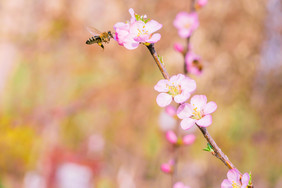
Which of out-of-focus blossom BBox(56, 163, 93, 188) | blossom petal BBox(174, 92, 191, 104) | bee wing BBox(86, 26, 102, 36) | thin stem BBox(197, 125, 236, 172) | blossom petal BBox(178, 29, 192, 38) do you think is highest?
out-of-focus blossom BBox(56, 163, 93, 188)

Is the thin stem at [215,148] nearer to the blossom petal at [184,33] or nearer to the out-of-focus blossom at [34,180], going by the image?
the blossom petal at [184,33]

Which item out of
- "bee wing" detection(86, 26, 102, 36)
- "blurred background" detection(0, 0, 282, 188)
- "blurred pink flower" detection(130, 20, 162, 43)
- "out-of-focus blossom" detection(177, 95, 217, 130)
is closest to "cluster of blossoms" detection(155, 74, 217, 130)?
"out-of-focus blossom" detection(177, 95, 217, 130)

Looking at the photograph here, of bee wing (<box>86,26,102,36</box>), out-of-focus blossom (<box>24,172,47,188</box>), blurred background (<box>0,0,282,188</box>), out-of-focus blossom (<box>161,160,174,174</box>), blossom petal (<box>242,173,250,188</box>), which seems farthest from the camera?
blurred background (<box>0,0,282,188</box>)

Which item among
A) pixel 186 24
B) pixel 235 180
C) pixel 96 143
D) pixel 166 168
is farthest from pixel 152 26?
pixel 96 143

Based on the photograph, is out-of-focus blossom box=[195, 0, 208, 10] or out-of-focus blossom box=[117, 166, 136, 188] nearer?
out-of-focus blossom box=[195, 0, 208, 10]

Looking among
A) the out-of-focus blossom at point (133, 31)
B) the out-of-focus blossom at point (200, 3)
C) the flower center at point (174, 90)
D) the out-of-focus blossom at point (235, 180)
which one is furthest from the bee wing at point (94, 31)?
the out-of-focus blossom at point (200, 3)

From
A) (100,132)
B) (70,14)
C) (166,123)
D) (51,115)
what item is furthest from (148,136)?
(70,14)

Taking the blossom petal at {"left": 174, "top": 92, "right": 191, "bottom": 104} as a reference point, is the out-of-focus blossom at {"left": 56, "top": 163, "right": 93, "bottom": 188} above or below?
above

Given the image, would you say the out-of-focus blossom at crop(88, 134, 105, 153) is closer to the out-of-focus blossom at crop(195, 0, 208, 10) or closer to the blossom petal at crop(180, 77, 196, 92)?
the out-of-focus blossom at crop(195, 0, 208, 10)
